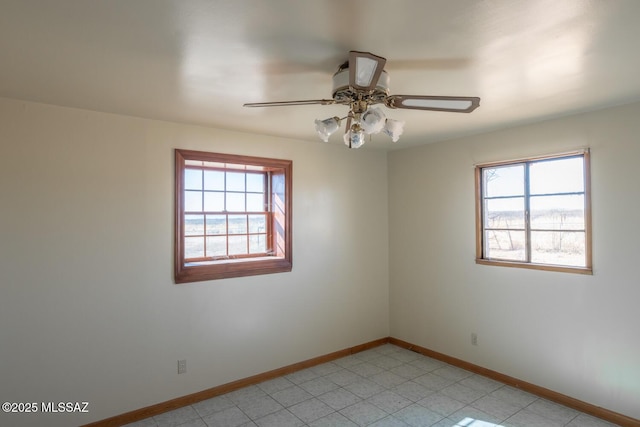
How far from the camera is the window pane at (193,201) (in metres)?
3.44

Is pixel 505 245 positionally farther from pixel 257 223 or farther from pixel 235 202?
pixel 235 202

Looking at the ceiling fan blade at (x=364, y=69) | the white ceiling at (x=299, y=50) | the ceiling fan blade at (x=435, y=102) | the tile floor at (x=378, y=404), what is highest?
the white ceiling at (x=299, y=50)

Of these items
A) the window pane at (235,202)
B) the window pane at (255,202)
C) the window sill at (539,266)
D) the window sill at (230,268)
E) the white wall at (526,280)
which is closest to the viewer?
the white wall at (526,280)

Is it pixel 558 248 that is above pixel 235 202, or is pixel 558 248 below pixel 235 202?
→ below

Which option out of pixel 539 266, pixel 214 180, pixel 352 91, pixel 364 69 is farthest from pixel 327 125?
pixel 539 266

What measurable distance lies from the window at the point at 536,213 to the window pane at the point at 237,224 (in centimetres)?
250

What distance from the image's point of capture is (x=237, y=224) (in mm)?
3785

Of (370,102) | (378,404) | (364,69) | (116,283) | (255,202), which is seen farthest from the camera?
(255,202)

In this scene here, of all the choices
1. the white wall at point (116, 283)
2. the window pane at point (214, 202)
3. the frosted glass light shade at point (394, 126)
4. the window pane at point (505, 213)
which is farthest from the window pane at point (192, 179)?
the window pane at point (505, 213)

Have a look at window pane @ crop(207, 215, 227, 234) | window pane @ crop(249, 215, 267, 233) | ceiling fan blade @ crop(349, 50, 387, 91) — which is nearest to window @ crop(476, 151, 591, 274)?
window pane @ crop(249, 215, 267, 233)

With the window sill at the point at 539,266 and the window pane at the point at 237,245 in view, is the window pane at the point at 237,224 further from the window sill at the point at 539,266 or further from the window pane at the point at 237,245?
the window sill at the point at 539,266

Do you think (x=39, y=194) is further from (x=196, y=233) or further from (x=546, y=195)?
(x=546, y=195)

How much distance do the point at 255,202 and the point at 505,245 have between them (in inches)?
105

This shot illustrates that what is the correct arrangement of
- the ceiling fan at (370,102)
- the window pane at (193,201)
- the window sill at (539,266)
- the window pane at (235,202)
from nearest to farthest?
the ceiling fan at (370,102) → the window sill at (539,266) → the window pane at (193,201) → the window pane at (235,202)
